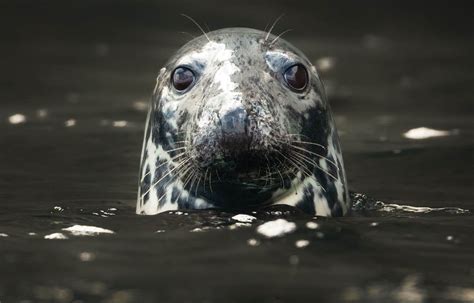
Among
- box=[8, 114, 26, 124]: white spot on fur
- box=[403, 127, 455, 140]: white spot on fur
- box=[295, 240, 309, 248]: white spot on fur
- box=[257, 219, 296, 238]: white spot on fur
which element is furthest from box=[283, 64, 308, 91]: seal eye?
box=[8, 114, 26, 124]: white spot on fur

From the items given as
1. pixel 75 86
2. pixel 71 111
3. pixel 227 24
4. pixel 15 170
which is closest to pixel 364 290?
pixel 15 170

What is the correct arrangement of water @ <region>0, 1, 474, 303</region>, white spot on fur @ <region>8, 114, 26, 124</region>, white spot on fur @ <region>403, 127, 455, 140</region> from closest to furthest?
water @ <region>0, 1, 474, 303</region>, white spot on fur @ <region>403, 127, 455, 140</region>, white spot on fur @ <region>8, 114, 26, 124</region>

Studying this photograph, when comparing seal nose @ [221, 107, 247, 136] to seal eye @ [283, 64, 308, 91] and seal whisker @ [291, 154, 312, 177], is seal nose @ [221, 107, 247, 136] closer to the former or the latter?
seal whisker @ [291, 154, 312, 177]

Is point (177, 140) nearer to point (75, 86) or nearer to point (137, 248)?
point (137, 248)

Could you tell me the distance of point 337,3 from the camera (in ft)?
48.5

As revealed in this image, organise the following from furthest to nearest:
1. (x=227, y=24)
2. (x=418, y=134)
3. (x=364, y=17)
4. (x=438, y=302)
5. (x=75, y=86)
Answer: (x=364, y=17) → (x=227, y=24) → (x=75, y=86) → (x=418, y=134) → (x=438, y=302)

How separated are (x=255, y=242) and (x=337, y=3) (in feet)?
29.2

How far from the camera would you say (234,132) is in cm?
614

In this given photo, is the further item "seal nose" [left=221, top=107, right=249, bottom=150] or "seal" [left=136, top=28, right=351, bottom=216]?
"seal" [left=136, top=28, right=351, bottom=216]

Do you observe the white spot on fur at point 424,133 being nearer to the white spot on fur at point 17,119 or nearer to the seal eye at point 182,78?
the white spot on fur at point 17,119

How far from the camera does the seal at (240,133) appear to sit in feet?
20.5

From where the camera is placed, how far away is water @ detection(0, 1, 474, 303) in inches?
A: 217

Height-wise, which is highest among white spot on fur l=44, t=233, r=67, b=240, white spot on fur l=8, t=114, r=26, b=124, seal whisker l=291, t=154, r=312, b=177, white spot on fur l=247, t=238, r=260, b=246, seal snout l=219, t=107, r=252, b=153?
white spot on fur l=8, t=114, r=26, b=124

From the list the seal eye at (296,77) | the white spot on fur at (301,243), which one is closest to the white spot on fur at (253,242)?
the white spot on fur at (301,243)
